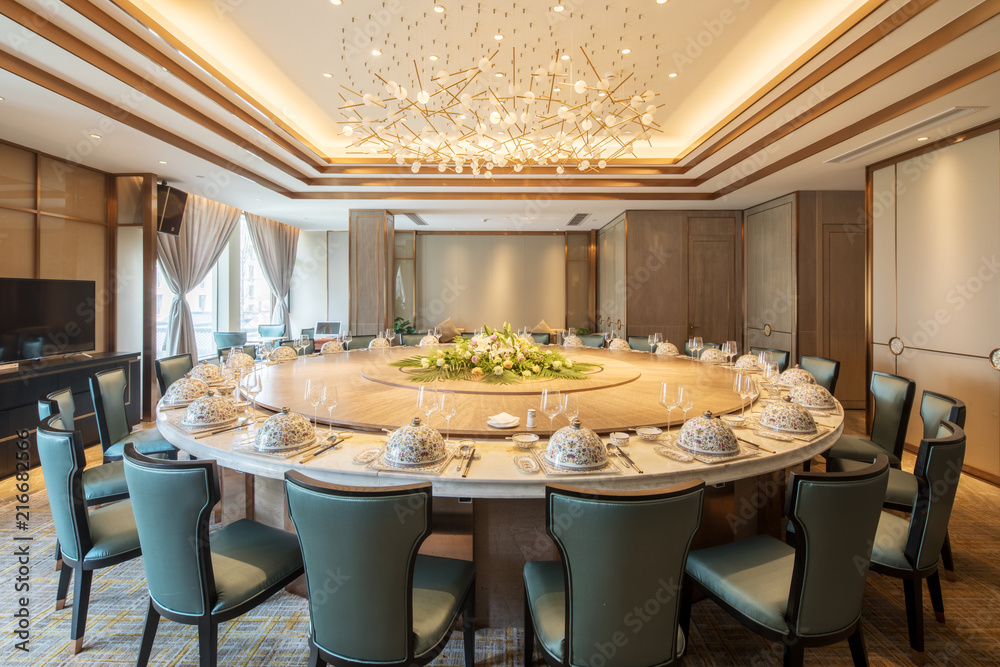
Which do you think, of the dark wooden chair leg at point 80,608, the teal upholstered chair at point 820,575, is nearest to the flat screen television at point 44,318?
the dark wooden chair leg at point 80,608

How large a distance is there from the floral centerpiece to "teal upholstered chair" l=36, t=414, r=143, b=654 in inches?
68.4

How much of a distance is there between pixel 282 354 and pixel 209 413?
7.26 ft

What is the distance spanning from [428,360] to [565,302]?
6.39m

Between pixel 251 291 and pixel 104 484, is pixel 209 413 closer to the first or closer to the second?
pixel 104 484

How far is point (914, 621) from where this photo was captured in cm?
185

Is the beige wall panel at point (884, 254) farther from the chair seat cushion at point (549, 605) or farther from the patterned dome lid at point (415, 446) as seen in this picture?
the patterned dome lid at point (415, 446)

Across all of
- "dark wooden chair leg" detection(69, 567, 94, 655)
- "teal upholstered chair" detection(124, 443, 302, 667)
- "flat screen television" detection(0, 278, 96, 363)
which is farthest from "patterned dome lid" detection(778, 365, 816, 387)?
"flat screen television" detection(0, 278, 96, 363)

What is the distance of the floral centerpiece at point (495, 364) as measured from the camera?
11.0 feet

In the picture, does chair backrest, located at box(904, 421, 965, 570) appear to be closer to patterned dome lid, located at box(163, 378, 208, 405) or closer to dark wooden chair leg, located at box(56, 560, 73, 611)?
patterned dome lid, located at box(163, 378, 208, 405)

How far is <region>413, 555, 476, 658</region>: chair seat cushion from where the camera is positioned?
4.52 ft

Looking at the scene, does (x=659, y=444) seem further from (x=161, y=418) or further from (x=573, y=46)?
(x=573, y=46)

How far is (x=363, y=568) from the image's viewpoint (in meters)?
1.26

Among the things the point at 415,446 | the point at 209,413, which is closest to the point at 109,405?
the point at 209,413

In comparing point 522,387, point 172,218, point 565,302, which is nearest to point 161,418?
point 522,387
